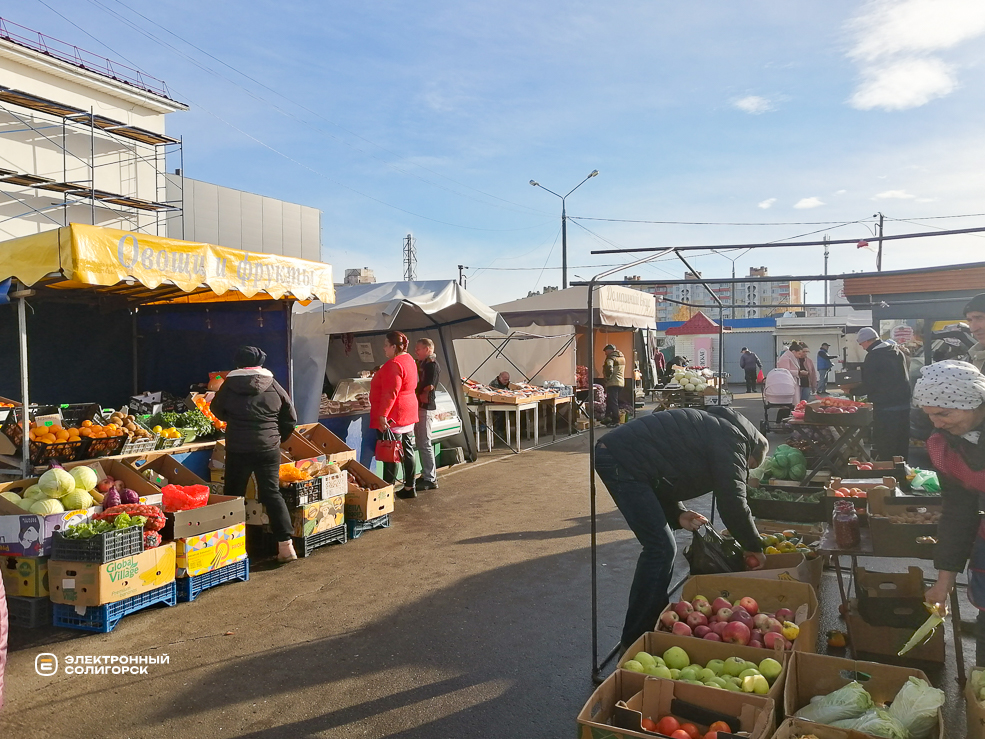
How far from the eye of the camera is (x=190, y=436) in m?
6.65

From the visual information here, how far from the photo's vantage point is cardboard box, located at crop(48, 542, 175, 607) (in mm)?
4473

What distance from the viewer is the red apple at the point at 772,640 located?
3172 mm

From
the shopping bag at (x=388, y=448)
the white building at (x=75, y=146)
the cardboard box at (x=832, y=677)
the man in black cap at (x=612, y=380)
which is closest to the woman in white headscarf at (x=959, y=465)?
the cardboard box at (x=832, y=677)

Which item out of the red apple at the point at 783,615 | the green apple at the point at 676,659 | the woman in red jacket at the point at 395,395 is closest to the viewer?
the green apple at the point at 676,659

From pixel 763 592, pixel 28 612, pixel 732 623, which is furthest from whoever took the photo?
pixel 28 612

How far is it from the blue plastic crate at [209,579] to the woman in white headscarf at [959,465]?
4.88 metres

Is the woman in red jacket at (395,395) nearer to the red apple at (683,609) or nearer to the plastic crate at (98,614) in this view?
the plastic crate at (98,614)

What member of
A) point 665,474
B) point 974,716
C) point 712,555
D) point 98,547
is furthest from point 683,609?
point 98,547

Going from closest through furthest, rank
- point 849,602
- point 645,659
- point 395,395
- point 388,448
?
point 645,659 < point 849,602 < point 395,395 < point 388,448

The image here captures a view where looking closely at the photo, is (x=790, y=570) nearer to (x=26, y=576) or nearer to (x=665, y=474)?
(x=665, y=474)

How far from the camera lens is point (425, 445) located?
9109 millimetres

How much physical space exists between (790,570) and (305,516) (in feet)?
13.8

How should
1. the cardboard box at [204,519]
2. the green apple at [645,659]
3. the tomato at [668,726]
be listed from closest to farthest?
the tomato at [668,726], the green apple at [645,659], the cardboard box at [204,519]

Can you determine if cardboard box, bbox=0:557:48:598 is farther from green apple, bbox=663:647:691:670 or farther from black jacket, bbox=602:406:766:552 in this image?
green apple, bbox=663:647:691:670
